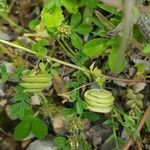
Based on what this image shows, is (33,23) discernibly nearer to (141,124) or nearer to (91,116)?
(91,116)

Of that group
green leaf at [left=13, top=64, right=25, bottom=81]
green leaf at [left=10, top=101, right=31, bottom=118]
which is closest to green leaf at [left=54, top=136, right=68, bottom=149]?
green leaf at [left=10, top=101, right=31, bottom=118]

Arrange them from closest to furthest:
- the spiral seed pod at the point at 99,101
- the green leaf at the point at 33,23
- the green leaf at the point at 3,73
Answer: the spiral seed pod at the point at 99,101 → the green leaf at the point at 3,73 → the green leaf at the point at 33,23

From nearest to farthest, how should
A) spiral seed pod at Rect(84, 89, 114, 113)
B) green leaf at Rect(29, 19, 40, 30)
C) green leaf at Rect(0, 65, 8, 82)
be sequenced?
1. spiral seed pod at Rect(84, 89, 114, 113)
2. green leaf at Rect(0, 65, 8, 82)
3. green leaf at Rect(29, 19, 40, 30)

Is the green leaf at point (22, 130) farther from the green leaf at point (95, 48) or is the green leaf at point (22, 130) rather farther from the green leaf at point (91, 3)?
the green leaf at point (91, 3)

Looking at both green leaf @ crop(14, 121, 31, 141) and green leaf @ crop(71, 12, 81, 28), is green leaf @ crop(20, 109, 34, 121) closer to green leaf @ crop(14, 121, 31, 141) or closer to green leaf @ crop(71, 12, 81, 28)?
green leaf @ crop(14, 121, 31, 141)

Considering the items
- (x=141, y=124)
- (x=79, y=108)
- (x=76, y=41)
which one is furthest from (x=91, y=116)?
(x=76, y=41)

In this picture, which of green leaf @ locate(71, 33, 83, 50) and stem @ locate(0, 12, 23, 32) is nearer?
green leaf @ locate(71, 33, 83, 50)

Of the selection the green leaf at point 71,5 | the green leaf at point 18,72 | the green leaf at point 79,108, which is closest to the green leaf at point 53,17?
the green leaf at point 71,5
